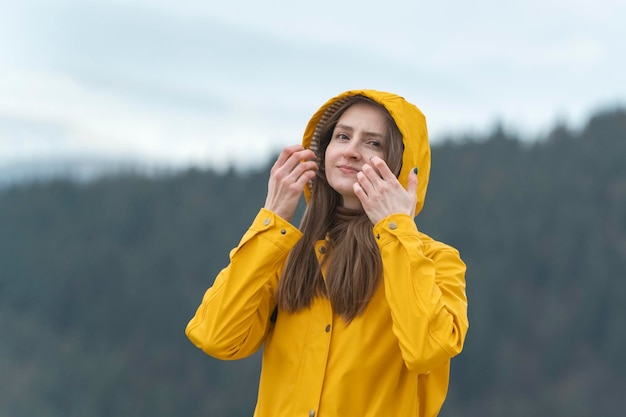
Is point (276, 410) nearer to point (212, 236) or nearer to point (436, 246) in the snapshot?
point (436, 246)

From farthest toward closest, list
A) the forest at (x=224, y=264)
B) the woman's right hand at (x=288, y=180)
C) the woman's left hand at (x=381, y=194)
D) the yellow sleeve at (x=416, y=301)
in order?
the forest at (x=224, y=264) → the woman's right hand at (x=288, y=180) → the woman's left hand at (x=381, y=194) → the yellow sleeve at (x=416, y=301)

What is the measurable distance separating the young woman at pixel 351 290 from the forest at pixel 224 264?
46252mm

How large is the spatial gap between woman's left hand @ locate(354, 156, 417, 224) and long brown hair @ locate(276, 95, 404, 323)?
0.44 feet

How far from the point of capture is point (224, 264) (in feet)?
203

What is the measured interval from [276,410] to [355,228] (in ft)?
1.85

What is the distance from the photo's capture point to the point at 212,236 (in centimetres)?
7131

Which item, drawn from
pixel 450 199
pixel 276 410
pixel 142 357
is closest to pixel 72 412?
pixel 142 357

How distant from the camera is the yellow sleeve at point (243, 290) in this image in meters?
2.88

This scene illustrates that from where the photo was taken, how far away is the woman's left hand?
9.27 ft

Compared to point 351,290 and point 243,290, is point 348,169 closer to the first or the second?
point 351,290

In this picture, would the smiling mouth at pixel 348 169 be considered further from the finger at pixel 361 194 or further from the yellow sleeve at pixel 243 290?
the yellow sleeve at pixel 243 290

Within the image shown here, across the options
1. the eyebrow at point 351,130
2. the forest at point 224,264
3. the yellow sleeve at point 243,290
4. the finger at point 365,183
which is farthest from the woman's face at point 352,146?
the forest at point 224,264

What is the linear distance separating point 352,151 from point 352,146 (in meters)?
0.02

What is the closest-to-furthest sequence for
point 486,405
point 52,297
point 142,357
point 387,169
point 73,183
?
point 387,169 < point 486,405 < point 142,357 < point 52,297 < point 73,183
